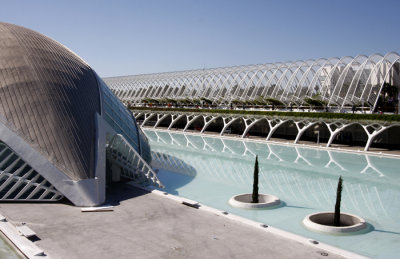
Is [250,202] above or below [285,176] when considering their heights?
above

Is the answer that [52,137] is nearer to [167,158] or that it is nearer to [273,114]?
[167,158]

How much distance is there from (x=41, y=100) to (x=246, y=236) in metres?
11.2

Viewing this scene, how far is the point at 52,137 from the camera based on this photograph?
16031 mm

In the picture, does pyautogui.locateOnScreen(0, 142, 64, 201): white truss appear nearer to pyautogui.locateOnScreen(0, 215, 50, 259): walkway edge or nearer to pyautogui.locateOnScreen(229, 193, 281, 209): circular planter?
pyautogui.locateOnScreen(0, 215, 50, 259): walkway edge

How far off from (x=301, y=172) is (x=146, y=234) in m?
16.5

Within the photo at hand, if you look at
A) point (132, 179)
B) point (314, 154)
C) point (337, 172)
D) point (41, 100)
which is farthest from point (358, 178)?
point (41, 100)

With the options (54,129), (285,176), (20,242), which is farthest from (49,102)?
(285,176)

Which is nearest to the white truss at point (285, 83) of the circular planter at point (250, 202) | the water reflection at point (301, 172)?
the water reflection at point (301, 172)

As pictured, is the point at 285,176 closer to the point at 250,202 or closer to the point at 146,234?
the point at 250,202

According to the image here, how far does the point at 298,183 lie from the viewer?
73.5 ft

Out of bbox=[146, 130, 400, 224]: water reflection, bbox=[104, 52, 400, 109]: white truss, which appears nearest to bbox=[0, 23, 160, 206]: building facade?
bbox=[146, 130, 400, 224]: water reflection

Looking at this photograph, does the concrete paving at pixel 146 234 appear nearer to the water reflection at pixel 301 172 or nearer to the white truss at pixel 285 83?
the water reflection at pixel 301 172

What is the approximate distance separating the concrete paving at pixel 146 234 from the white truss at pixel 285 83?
32060mm

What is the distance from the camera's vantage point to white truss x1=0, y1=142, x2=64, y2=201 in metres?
15.0
